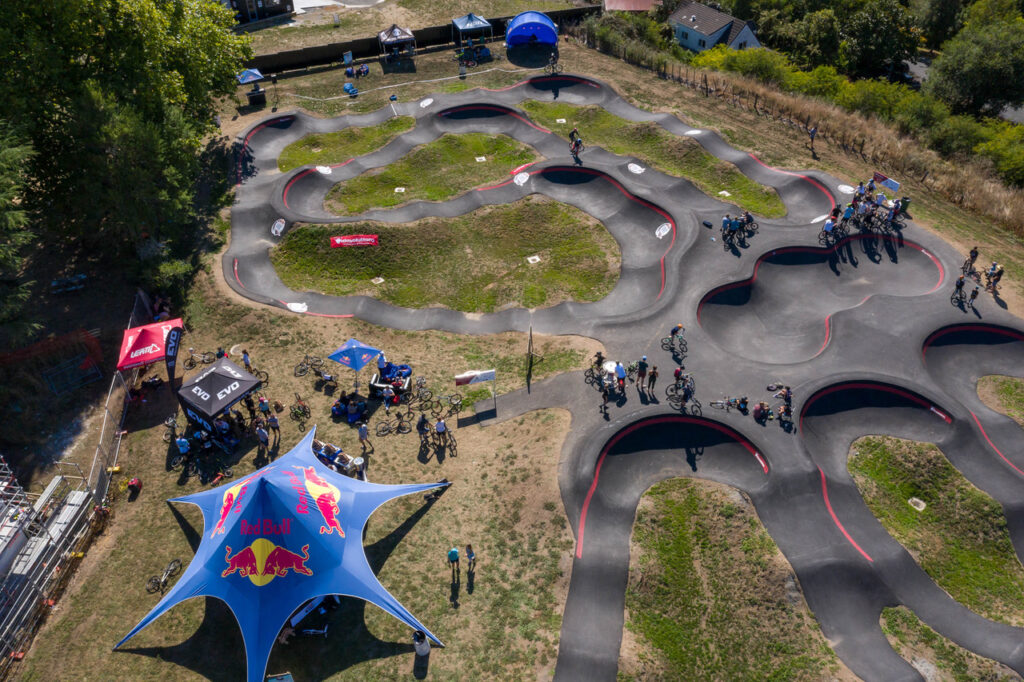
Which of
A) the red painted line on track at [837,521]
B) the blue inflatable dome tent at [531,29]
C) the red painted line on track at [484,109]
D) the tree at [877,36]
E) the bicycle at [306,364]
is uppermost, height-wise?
the blue inflatable dome tent at [531,29]

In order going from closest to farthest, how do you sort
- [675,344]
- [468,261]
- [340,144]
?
1. [675,344]
2. [468,261]
3. [340,144]

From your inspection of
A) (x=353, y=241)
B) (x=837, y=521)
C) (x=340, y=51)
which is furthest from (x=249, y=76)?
(x=837, y=521)

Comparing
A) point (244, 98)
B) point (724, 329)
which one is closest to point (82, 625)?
point (724, 329)

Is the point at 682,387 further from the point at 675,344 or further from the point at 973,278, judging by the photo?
the point at 973,278

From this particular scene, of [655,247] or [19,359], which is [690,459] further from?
[19,359]

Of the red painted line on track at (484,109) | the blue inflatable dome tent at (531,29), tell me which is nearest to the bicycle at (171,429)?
the red painted line on track at (484,109)

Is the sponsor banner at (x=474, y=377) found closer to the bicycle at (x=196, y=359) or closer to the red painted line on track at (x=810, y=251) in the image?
the red painted line on track at (x=810, y=251)
